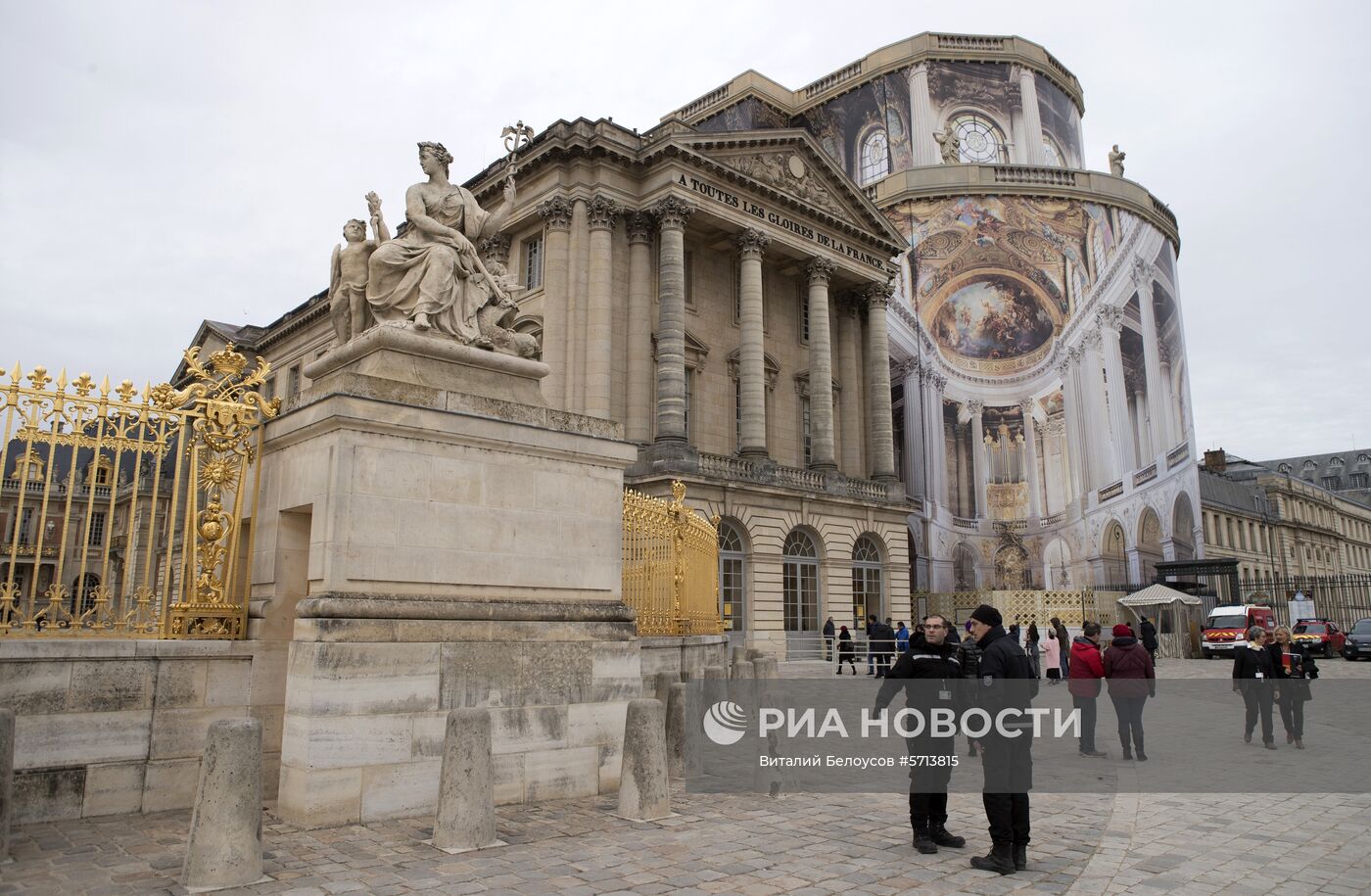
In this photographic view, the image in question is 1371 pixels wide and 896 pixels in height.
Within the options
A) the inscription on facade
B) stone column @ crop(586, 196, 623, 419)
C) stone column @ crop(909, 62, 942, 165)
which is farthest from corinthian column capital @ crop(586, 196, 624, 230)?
stone column @ crop(909, 62, 942, 165)

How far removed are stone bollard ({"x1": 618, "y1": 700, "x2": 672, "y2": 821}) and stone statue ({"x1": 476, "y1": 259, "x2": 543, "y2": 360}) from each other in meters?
3.24

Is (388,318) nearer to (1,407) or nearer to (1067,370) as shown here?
(1,407)

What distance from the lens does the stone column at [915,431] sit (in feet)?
136

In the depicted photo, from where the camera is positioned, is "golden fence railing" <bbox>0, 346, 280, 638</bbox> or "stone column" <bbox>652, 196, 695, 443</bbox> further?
"stone column" <bbox>652, 196, 695, 443</bbox>

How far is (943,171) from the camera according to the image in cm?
4216

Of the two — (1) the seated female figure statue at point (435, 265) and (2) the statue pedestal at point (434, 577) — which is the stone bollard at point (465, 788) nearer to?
(2) the statue pedestal at point (434, 577)

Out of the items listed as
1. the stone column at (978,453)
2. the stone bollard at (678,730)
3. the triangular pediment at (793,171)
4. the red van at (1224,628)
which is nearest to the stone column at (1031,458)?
the stone column at (978,453)

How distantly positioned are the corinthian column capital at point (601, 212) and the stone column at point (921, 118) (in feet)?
65.5

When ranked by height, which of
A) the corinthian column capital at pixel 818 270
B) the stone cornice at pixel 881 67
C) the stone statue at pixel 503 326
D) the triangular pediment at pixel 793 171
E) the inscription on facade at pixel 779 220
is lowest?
the stone statue at pixel 503 326

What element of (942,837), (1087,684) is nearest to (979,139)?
(1087,684)

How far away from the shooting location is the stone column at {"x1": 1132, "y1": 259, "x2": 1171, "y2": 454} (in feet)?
126

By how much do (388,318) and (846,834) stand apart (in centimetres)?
527

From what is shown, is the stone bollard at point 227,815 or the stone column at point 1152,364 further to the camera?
the stone column at point 1152,364

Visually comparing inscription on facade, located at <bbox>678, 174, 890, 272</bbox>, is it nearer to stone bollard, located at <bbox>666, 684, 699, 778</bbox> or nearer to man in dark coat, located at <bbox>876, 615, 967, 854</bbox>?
stone bollard, located at <bbox>666, 684, 699, 778</bbox>
